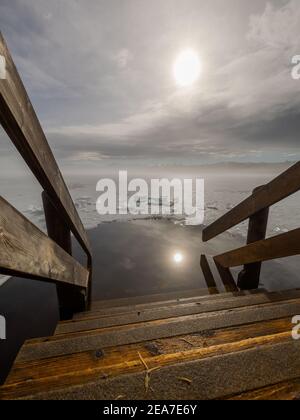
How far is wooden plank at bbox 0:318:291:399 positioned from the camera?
3.06 feet

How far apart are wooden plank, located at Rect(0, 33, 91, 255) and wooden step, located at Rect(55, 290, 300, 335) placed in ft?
3.79

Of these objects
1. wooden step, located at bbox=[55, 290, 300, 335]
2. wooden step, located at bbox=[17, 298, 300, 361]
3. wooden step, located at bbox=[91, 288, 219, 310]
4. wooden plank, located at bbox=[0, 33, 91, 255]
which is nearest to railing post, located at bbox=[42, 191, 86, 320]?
wooden step, located at bbox=[55, 290, 300, 335]

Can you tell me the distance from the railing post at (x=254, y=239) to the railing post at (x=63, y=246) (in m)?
2.09

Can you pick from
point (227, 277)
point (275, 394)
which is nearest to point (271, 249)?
point (275, 394)

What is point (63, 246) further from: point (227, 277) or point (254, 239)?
point (227, 277)

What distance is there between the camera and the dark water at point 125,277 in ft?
14.1

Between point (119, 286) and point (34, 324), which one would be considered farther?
point (119, 286)

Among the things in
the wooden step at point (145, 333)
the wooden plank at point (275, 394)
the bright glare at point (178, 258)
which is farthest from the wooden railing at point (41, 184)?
the bright glare at point (178, 258)

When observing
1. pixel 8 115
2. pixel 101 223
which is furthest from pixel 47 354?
pixel 101 223

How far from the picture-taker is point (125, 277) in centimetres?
588

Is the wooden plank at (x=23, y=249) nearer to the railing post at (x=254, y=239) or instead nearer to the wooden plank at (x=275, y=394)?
the wooden plank at (x=275, y=394)

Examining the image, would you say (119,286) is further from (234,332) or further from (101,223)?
(101,223)

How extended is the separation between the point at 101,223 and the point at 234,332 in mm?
10356

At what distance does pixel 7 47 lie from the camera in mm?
886
